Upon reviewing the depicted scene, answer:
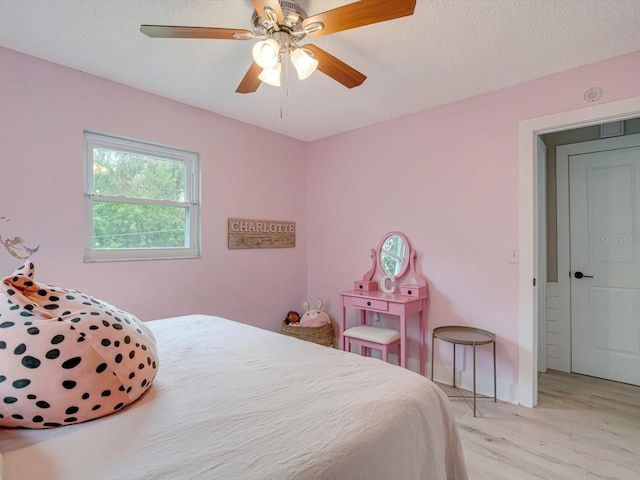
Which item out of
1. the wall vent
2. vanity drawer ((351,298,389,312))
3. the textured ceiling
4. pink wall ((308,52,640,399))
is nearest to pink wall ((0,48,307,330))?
the textured ceiling

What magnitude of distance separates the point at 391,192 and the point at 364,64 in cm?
128

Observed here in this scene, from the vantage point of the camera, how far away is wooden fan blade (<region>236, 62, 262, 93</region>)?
1765 millimetres

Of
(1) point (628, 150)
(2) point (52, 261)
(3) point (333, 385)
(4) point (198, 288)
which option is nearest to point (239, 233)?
(4) point (198, 288)

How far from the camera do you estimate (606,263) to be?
293 cm

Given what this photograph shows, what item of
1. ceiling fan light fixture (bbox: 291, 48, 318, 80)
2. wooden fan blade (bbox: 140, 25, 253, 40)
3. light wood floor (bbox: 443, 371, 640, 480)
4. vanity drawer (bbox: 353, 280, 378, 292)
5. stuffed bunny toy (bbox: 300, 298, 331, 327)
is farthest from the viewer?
stuffed bunny toy (bbox: 300, 298, 331, 327)

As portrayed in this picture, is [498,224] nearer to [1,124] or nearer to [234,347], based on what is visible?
[234,347]

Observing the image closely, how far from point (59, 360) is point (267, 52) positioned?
1.42m

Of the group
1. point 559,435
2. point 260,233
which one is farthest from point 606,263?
point 260,233

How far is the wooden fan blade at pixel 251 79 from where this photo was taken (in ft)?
5.79

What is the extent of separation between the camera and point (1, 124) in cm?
196

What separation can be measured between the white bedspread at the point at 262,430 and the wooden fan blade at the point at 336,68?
4.72 ft

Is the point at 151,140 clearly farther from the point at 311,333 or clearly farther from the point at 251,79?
the point at 311,333

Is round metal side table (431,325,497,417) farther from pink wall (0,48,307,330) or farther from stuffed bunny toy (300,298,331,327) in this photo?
pink wall (0,48,307,330)

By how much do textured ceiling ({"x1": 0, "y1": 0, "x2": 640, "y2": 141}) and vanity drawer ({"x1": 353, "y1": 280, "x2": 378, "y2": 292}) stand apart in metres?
1.61
